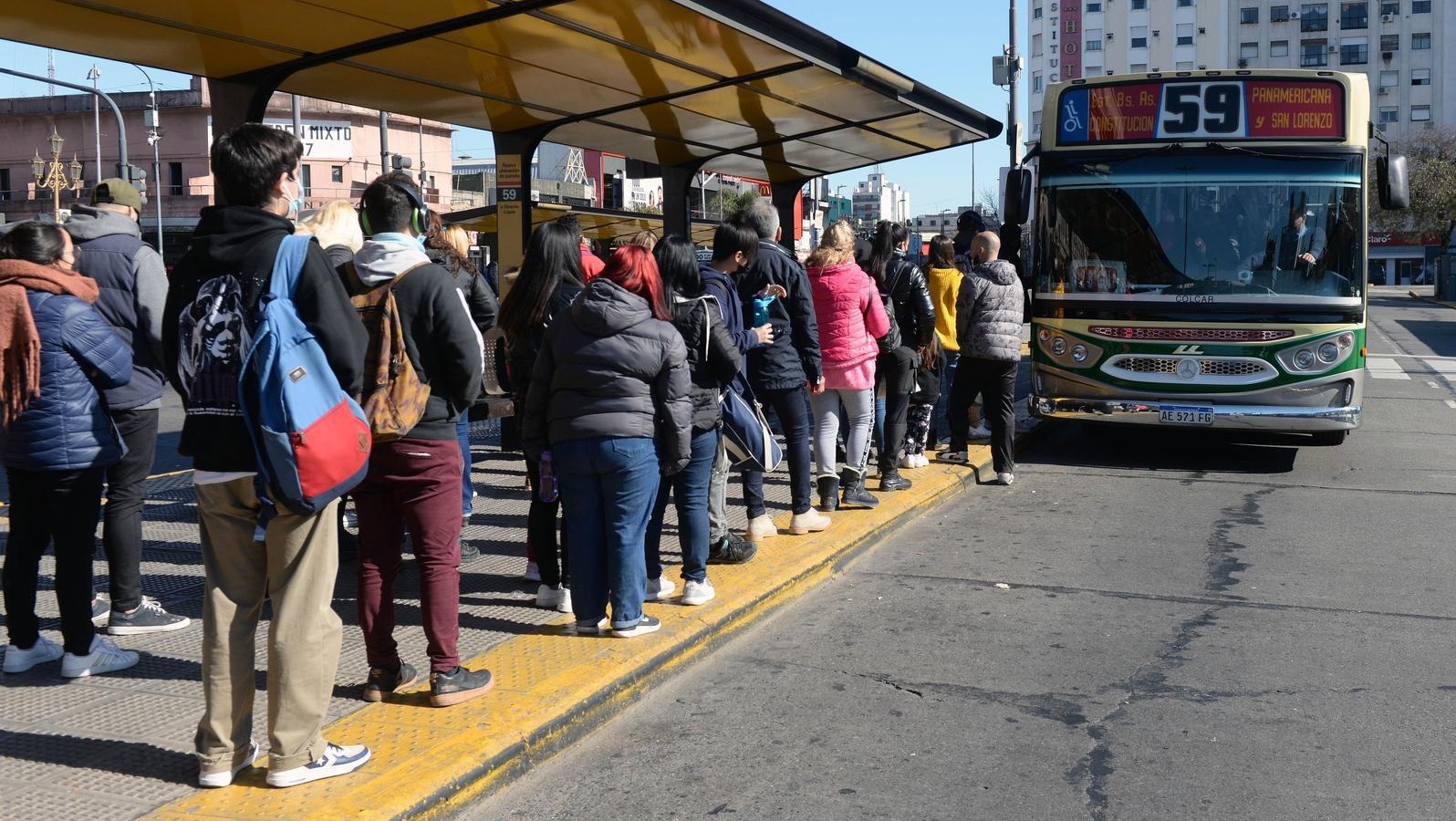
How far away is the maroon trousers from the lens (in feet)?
14.5

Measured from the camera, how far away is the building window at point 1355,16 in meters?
99.1

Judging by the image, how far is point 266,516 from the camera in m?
3.65

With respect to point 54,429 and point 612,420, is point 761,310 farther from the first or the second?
point 54,429

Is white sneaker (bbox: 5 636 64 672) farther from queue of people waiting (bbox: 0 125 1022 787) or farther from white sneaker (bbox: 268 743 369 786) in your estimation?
white sneaker (bbox: 268 743 369 786)

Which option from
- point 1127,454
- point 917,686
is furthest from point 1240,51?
point 917,686

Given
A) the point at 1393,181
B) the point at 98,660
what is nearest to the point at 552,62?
the point at 98,660

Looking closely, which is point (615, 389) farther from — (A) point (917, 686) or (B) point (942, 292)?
(B) point (942, 292)

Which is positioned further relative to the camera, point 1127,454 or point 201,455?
point 1127,454

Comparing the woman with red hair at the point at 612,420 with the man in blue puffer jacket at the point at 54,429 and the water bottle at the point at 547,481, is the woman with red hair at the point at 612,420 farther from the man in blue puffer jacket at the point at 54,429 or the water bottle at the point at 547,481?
the man in blue puffer jacket at the point at 54,429

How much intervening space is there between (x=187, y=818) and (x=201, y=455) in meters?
0.98

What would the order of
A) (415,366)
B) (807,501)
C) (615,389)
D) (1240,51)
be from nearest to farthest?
1. (415,366)
2. (615,389)
3. (807,501)
4. (1240,51)

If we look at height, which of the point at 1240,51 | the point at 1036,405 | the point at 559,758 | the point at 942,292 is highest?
the point at 1240,51

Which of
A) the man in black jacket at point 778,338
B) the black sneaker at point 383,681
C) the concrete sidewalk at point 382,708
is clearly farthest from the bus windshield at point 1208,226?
the black sneaker at point 383,681

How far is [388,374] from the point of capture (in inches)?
169
